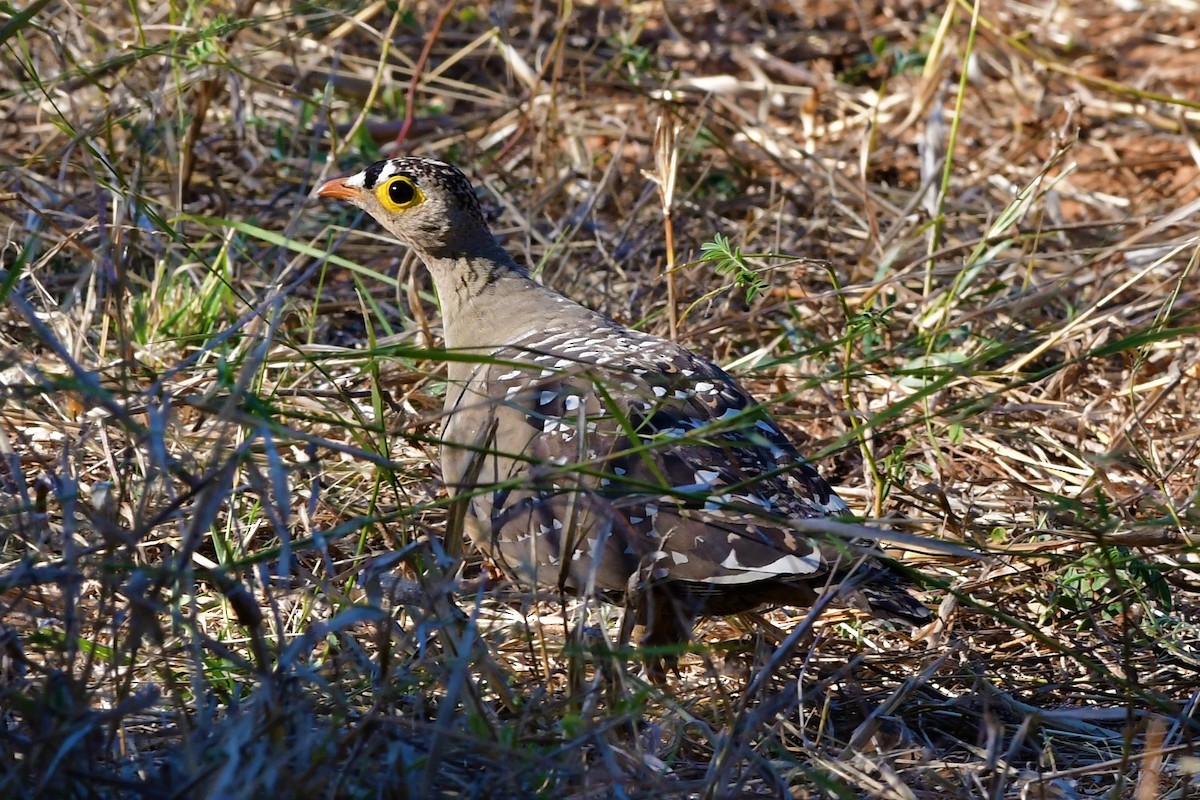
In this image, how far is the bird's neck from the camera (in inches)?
160

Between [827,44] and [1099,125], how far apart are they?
1439mm

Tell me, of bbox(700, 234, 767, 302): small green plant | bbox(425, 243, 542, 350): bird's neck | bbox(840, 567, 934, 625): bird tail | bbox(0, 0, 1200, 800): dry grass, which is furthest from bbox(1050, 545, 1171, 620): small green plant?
bbox(425, 243, 542, 350): bird's neck

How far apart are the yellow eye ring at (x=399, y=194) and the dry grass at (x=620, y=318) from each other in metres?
0.26

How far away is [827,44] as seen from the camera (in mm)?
7137

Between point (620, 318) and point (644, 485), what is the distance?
2.51 meters

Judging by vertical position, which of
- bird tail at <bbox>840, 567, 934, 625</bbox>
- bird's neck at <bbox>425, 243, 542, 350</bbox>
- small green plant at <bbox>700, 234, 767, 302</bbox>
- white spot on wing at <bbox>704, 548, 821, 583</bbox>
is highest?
small green plant at <bbox>700, 234, 767, 302</bbox>

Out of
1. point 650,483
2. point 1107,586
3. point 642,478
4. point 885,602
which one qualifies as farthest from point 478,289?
point 1107,586

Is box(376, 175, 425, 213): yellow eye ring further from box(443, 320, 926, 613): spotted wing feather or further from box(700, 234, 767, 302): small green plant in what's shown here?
box(700, 234, 767, 302): small green plant

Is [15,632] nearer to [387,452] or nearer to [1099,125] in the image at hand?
[387,452]

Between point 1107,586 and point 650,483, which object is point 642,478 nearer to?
point 650,483

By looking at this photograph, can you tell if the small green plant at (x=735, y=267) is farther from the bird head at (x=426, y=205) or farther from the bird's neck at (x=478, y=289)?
the bird head at (x=426, y=205)

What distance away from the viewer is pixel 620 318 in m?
4.95

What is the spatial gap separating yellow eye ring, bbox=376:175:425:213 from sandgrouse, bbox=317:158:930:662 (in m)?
0.56

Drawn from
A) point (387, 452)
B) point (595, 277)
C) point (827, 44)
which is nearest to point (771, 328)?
point (595, 277)
